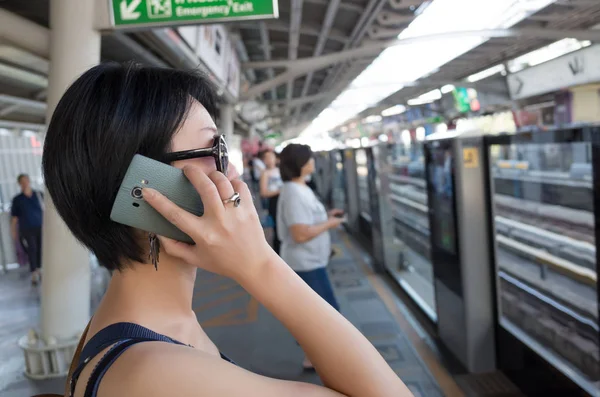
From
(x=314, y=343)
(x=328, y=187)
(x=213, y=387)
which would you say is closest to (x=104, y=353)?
(x=213, y=387)

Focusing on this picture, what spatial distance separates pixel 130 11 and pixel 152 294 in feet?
10.4

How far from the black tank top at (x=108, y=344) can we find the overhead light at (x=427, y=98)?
20.9 meters

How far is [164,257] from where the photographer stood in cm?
100

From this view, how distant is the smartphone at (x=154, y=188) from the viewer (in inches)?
32.6

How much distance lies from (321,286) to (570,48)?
1147 centimetres

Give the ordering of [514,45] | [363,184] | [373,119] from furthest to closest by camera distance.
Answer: [373,119]
[514,45]
[363,184]

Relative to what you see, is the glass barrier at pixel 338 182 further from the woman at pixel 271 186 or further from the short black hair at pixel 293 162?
the short black hair at pixel 293 162

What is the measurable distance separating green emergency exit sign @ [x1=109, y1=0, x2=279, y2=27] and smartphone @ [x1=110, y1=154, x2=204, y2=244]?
9.77 feet

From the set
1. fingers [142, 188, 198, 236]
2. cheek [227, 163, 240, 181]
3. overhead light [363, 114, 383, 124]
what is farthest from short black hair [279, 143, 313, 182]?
overhead light [363, 114, 383, 124]

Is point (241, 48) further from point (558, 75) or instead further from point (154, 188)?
point (154, 188)

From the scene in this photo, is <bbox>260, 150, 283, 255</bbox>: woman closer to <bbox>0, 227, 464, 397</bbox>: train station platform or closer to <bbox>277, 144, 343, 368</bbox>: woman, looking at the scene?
<bbox>0, 227, 464, 397</bbox>: train station platform

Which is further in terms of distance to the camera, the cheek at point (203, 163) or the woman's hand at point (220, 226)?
the cheek at point (203, 163)

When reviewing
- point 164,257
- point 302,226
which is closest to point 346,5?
point 302,226

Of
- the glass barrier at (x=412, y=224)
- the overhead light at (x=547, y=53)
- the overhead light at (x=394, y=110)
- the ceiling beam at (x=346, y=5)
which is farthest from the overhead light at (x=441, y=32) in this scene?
the overhead light at (x=394, y=110)
